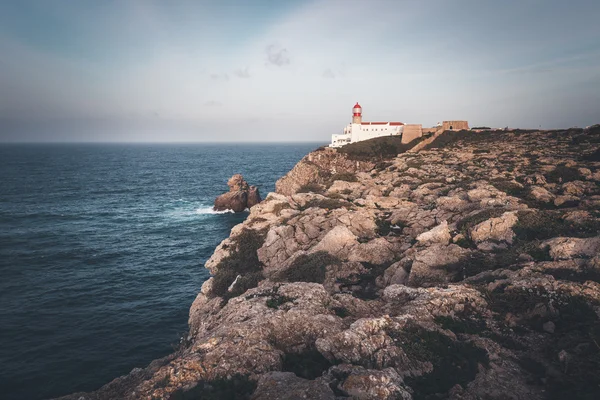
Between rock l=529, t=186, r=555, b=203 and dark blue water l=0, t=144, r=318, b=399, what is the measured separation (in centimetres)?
4269

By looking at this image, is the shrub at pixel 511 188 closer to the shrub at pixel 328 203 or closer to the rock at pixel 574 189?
the rock at pixel 574 189

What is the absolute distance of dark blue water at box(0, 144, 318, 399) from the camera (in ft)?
99.9

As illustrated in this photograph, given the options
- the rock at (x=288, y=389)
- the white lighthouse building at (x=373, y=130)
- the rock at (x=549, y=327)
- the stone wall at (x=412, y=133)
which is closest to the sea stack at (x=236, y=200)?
the white lighthouse building at (x=373, y=130)

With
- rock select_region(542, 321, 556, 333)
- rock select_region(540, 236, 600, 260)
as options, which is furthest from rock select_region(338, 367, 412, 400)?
rock select_region(540, 236, 600, 260)

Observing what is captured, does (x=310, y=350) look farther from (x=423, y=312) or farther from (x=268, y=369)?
(x=423, y=312)

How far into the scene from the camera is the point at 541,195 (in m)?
33.9

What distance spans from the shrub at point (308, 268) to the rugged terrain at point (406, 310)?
0.38 ft

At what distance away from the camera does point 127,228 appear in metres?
70.7

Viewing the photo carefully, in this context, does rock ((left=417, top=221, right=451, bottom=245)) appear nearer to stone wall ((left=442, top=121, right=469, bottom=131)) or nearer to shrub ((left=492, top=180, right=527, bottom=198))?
shrub ((left=492, top=180, right=527, bottom=198))

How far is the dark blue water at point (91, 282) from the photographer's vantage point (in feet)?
99.9

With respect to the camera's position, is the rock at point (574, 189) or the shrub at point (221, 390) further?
the rock at point (574, 189)

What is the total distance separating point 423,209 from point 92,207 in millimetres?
89601

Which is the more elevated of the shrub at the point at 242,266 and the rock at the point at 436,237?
the rock at the point at 436,237

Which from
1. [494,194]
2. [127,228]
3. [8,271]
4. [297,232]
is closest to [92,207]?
[127,228]
